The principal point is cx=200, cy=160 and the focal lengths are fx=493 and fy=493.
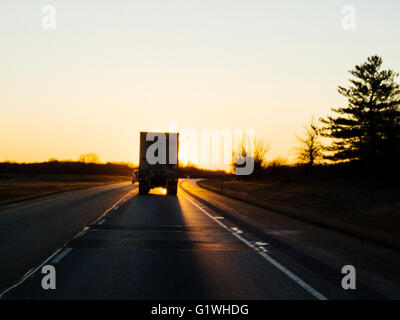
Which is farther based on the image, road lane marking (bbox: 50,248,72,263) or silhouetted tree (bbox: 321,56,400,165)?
silhouetted tree (bbox: 321,56,400,165)

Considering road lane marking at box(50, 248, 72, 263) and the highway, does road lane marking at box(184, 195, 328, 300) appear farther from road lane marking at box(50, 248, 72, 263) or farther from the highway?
road lane marking at box(50, 248, 72, 263)

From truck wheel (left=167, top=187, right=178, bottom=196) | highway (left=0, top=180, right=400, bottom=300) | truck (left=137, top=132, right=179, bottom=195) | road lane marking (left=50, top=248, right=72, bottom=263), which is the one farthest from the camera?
truck wheel (left=167, top=187, right=178, bottom=196)

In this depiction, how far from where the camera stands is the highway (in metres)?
7.41

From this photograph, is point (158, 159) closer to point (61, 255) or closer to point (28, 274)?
point (61, 255)

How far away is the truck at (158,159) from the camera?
36.9m

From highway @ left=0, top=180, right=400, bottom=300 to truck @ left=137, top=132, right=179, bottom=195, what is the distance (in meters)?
19.6

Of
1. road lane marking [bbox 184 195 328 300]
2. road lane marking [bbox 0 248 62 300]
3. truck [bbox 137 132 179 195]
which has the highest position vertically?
truck [bbox 137 132 179 195]

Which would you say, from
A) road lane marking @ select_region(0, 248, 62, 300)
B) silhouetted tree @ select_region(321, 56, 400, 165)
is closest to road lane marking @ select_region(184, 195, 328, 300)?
road lane marking @ select_region(0, 248, 62, 300)

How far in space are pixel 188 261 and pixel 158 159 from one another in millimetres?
27926

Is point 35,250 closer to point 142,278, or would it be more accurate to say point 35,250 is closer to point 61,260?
point 61,260

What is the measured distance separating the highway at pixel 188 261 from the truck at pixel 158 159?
64.4ft

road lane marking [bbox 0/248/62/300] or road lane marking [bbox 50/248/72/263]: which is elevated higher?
road lane marking [bbox 0/248/62/300]

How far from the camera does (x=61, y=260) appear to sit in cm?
991
